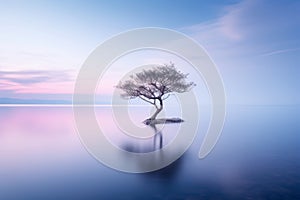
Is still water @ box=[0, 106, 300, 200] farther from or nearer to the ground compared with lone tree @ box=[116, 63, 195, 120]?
nearer to the ground

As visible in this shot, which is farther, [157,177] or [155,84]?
[155,84]

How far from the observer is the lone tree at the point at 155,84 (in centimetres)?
3678

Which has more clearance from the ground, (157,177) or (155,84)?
(155,84)

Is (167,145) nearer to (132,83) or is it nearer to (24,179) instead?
(24,179)

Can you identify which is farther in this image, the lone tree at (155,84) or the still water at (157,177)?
the lone tree at (155,84)

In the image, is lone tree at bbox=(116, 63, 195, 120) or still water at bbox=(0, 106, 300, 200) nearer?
still water at bbox=(0, 106, 300, 200)

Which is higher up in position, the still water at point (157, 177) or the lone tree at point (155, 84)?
the lone tree at point (155, 84)

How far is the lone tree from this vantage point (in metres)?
36.8

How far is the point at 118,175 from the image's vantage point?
13.0 m

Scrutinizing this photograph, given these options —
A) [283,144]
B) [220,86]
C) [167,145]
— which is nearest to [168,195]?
[220,86]

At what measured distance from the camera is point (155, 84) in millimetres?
37438

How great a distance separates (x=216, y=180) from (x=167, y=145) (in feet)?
31.3

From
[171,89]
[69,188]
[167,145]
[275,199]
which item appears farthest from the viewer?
[171,89]

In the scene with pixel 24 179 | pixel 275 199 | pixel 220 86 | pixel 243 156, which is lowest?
pixel 24 179
